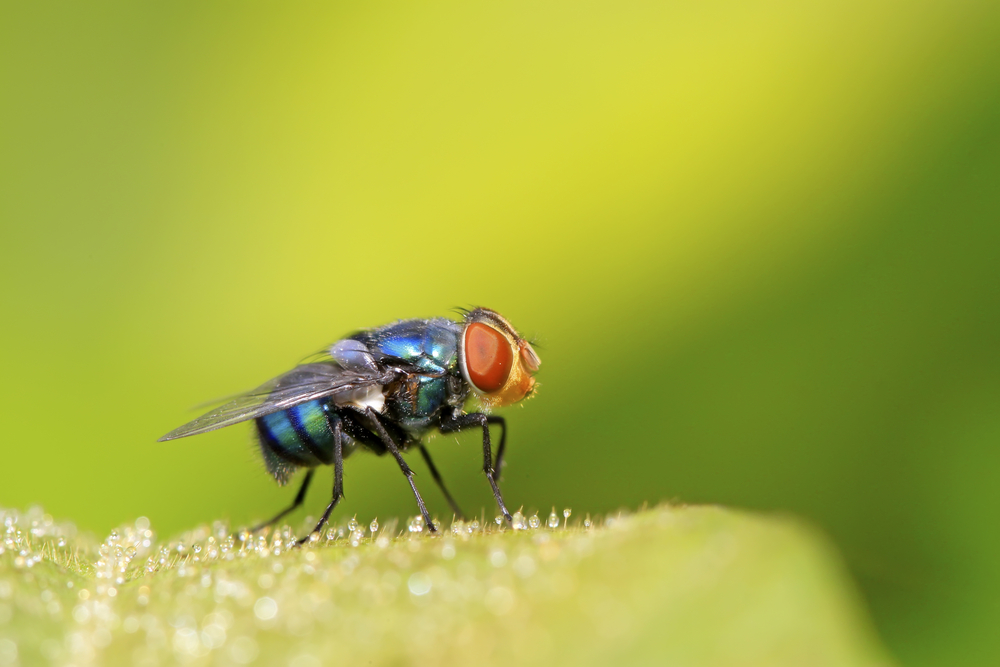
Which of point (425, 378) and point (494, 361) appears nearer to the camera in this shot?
point (494, 361)

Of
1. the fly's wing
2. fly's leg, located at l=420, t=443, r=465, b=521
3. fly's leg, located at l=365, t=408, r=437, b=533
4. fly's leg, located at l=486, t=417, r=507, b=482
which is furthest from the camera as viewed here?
fly's leg, located at l=420, t=443, r=465, b=521

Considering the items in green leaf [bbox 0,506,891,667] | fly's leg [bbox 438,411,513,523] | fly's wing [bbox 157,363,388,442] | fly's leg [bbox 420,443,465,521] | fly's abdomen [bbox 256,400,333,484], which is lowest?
fly's leg [bbox 420,443,465,521]

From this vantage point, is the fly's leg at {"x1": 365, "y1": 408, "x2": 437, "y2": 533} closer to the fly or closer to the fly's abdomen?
the fly

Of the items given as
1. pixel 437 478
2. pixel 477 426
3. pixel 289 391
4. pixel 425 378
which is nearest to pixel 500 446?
pixel 477 426

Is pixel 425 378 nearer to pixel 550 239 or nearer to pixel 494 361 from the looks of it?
pixel 494 361

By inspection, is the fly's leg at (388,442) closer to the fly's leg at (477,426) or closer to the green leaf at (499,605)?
the fly's leg at (477,426)

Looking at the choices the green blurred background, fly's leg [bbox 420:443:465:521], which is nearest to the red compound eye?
the green blurred background

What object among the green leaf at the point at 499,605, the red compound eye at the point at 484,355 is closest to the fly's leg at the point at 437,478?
the red compound eye at the point at 484,355

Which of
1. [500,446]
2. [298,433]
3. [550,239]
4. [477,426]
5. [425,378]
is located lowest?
[500,446]
